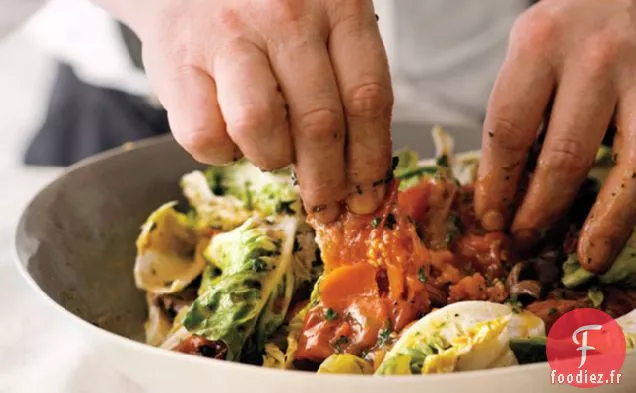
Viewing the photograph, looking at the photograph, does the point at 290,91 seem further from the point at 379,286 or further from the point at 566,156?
the point at 566,156

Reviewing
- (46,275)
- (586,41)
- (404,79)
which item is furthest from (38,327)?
(404,79)

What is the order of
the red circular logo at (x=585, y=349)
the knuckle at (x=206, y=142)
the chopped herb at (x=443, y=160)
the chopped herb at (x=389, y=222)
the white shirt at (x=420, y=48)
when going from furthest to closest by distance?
the white shirt at (x=420, y=48)
the chopped herb at (x=443, y=160)
the chopped herb at (x=389, y=222)
the knuckle at (x=206, y=142)
the red circular logo at (x=585, y=349)

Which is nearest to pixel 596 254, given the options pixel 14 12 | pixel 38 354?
pixel 38 354

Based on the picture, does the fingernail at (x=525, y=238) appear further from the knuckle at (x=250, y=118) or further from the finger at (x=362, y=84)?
the knuckle at (x=250, y=118)

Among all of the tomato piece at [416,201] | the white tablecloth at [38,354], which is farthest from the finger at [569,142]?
the white tablecloth at [38,354]

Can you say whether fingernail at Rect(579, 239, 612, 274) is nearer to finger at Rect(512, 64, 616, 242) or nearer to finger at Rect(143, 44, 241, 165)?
finger at Rect(512, 64, 616, 242)

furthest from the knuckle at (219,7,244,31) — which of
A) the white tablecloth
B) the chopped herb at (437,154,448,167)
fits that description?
the chopped herb at (437,154,448,167)
